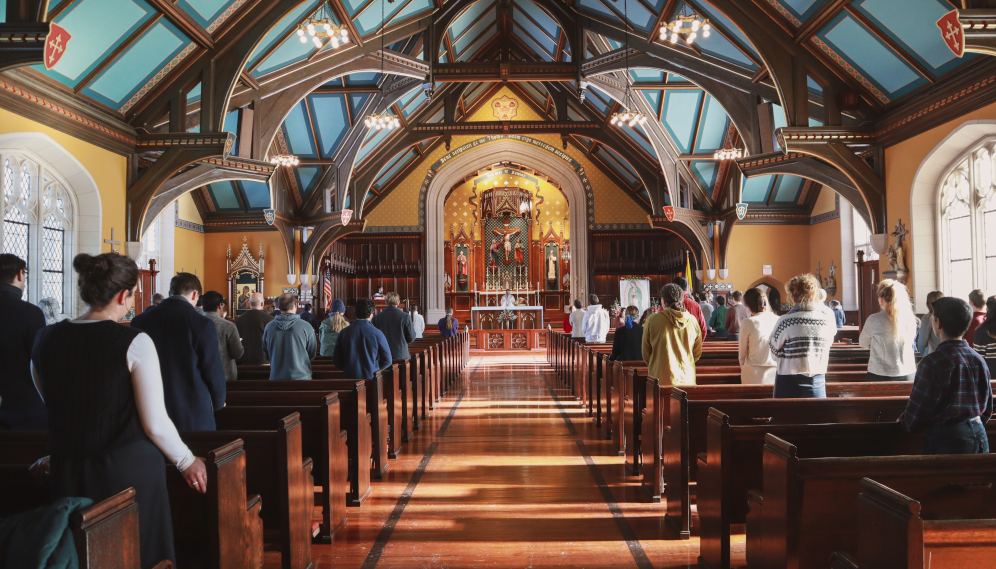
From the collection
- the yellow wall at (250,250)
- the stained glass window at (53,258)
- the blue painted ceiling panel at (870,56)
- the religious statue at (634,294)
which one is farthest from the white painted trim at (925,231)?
the yellow wall at (250,250)

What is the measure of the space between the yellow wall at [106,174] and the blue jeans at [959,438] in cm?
854

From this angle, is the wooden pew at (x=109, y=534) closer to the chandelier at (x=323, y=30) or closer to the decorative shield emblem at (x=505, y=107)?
the chandelier at (x=323, y=30)

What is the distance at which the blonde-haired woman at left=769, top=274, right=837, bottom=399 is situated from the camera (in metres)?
3.34

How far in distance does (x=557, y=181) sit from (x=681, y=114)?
22.8 ft

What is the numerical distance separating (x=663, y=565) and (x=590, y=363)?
4202 millimetres

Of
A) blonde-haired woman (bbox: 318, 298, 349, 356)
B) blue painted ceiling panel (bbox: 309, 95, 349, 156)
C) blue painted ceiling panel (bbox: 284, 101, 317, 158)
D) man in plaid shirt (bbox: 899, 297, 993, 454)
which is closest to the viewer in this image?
man in plaid shirt (bbox: 899, 297, 993, 454)

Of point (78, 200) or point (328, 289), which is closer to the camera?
point (78, 200)

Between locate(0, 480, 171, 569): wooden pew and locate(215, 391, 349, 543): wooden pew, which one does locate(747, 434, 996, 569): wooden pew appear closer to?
locate(0, 480, 171, 569): wooden pew

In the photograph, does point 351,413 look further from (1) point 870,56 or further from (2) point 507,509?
(1) point 870,56

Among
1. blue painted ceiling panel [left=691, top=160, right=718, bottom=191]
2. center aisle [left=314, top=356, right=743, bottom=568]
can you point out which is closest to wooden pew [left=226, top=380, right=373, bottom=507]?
center aisle [left=314, top=356, right=743, bottom=568]

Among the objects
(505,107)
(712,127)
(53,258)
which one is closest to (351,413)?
(53,258)

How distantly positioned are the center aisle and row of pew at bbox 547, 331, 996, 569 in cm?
27

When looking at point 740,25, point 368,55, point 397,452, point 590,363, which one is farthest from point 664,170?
point 397,452

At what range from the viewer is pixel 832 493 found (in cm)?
217
